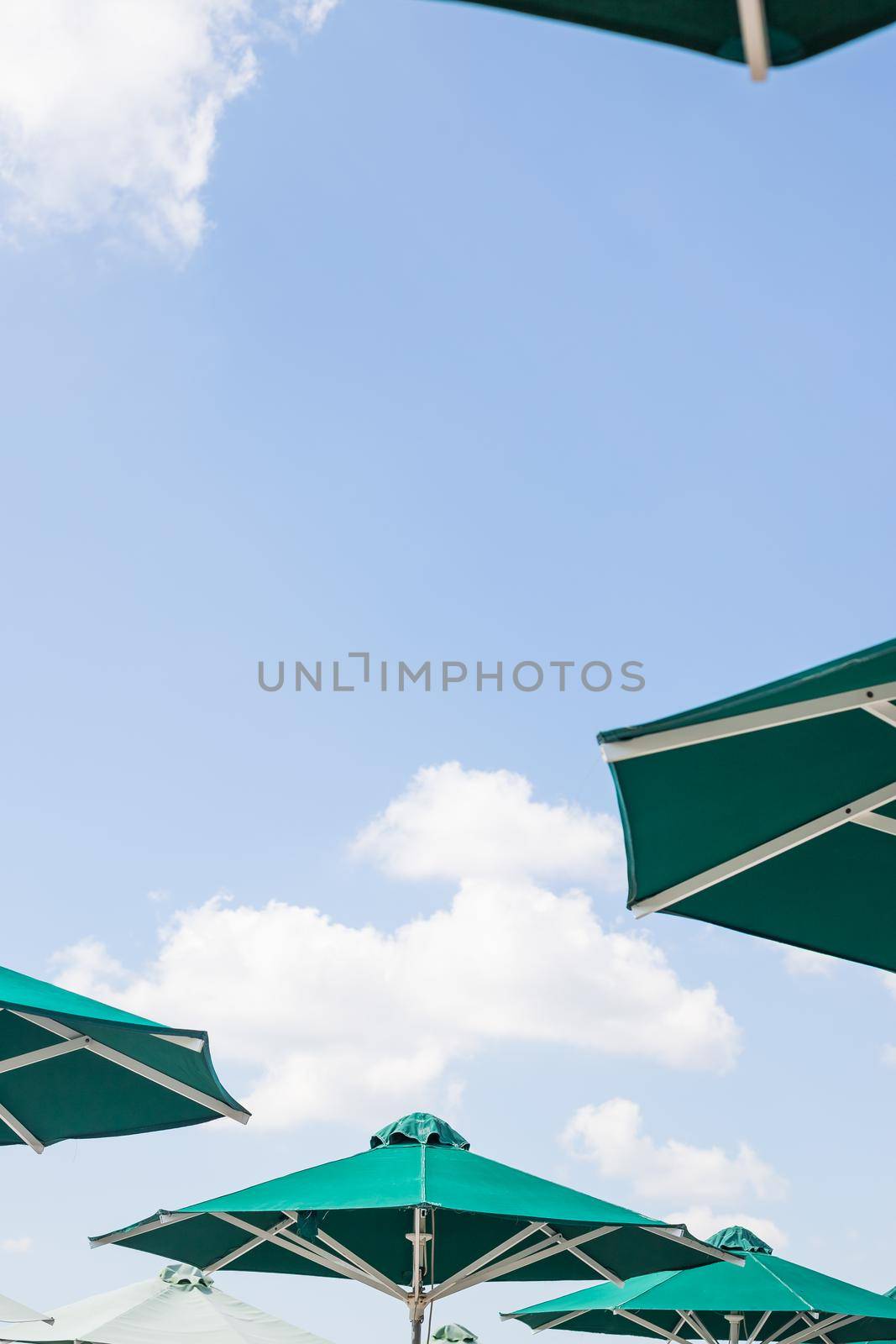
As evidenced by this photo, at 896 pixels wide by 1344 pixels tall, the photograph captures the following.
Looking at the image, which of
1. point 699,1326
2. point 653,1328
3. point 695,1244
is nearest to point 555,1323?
point 653,1328

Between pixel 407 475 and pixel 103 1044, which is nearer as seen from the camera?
pixel 103 1044

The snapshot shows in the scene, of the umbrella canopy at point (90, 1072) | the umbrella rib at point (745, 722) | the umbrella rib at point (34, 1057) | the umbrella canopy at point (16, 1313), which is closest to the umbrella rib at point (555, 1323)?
the umbrella canopy at point (16, 1313)

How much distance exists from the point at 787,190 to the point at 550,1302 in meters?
9.42

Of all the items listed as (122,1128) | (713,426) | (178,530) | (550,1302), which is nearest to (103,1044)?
(122,1128)

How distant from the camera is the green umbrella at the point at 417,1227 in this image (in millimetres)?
6129

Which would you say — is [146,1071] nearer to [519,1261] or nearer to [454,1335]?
[519,1261]

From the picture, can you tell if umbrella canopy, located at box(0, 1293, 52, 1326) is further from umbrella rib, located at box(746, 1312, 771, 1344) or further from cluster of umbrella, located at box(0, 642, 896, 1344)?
umbrella rib, located at box(746, 1312, 771, 1344)

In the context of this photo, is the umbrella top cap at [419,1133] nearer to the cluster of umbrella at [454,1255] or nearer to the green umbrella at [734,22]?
the cluster of umbrella at [454,1255]

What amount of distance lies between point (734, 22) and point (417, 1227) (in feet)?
20.5

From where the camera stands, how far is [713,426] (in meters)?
13.7

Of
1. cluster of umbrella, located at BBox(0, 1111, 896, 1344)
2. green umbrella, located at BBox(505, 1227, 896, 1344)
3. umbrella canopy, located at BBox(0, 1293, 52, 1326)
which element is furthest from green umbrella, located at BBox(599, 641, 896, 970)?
umbrella canopy, located at BBox(0, 1293, 52, 1326)

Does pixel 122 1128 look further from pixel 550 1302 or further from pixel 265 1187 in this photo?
pixel 550 1302

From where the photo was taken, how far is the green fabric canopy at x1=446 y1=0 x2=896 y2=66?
1667mm

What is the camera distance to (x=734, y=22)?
1.67 meters
